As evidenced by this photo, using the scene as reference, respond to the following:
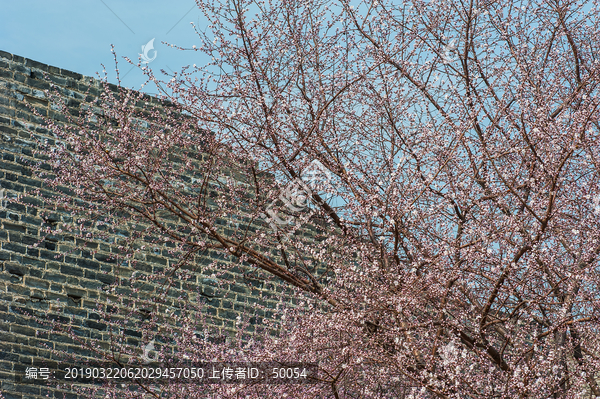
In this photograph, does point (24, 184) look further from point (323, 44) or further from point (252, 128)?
point (323, 44)

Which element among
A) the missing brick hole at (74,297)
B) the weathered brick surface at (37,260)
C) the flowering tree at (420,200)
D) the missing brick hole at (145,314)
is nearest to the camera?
the flowering tree at (420,200)

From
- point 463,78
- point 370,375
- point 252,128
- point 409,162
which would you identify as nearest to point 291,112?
point 252,128

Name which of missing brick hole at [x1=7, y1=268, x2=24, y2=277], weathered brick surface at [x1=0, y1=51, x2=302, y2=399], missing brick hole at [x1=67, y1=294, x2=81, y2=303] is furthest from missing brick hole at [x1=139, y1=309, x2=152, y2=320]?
missing brick hole at [x1=7, y1=268, x2=24, y2=277]

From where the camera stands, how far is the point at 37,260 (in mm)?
6875

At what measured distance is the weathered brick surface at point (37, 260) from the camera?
6.59 meters

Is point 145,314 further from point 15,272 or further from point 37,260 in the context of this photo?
point 15,272

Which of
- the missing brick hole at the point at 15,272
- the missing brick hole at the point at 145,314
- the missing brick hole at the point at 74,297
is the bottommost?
the missing brick hole at the point at 145,314

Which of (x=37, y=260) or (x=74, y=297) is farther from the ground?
(x=37, y=260)

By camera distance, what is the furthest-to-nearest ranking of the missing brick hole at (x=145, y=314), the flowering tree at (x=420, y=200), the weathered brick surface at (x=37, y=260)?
the missing brick hole at (x=145, y=314), the weathered brick surface at (x=37, y=260), the flowering tree at (x=420, y=200)

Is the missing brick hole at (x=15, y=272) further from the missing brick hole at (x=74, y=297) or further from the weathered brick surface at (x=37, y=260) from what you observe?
the missing brick hole at (x=74, y=297)

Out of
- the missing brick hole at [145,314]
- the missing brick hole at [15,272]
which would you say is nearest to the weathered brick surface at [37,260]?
the missing brick hole at [15,272]

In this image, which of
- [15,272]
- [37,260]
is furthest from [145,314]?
[15,272]

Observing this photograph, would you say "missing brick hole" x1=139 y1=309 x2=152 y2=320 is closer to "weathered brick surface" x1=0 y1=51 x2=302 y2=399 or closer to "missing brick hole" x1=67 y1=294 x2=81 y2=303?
"weathered brick surface" x1=0 y1=51 x2=302 y2=399

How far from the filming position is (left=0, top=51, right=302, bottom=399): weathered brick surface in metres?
6.59
